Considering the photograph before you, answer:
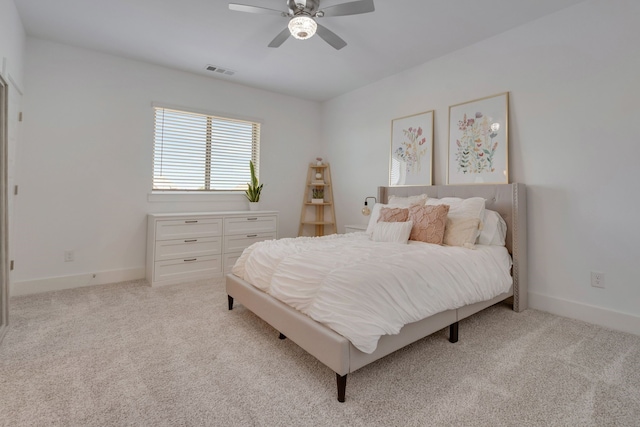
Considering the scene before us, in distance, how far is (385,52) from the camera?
3.31 meters

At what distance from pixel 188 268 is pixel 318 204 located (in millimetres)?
2240

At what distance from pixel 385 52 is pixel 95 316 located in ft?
12.5

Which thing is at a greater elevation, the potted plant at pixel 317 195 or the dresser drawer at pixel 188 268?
the potted plant at pixel 317 195

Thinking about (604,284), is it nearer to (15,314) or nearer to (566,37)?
(566,37)

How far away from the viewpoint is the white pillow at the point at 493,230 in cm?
270

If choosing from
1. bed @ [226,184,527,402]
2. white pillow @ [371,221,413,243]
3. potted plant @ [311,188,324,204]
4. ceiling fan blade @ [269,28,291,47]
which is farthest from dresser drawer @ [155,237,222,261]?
ceiling fan blade @ [269,28,291,47]

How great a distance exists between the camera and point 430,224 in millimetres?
2686

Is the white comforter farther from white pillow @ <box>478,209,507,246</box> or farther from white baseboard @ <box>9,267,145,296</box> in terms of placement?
white baseboard @ <box>9,267,145,296</box>

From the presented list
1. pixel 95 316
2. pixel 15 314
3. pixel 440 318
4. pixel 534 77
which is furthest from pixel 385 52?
pixel 15 314

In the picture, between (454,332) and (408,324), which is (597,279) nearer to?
(454,332)

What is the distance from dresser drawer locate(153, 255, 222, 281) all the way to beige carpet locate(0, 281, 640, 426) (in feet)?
2.92

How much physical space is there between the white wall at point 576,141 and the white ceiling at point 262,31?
0.27 m

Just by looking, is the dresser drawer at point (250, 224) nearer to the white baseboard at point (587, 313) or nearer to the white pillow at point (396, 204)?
the white pillow at point (396, 204)

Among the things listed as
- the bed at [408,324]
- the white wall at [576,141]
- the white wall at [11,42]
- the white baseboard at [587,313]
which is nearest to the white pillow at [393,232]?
the bed at [408,324]
